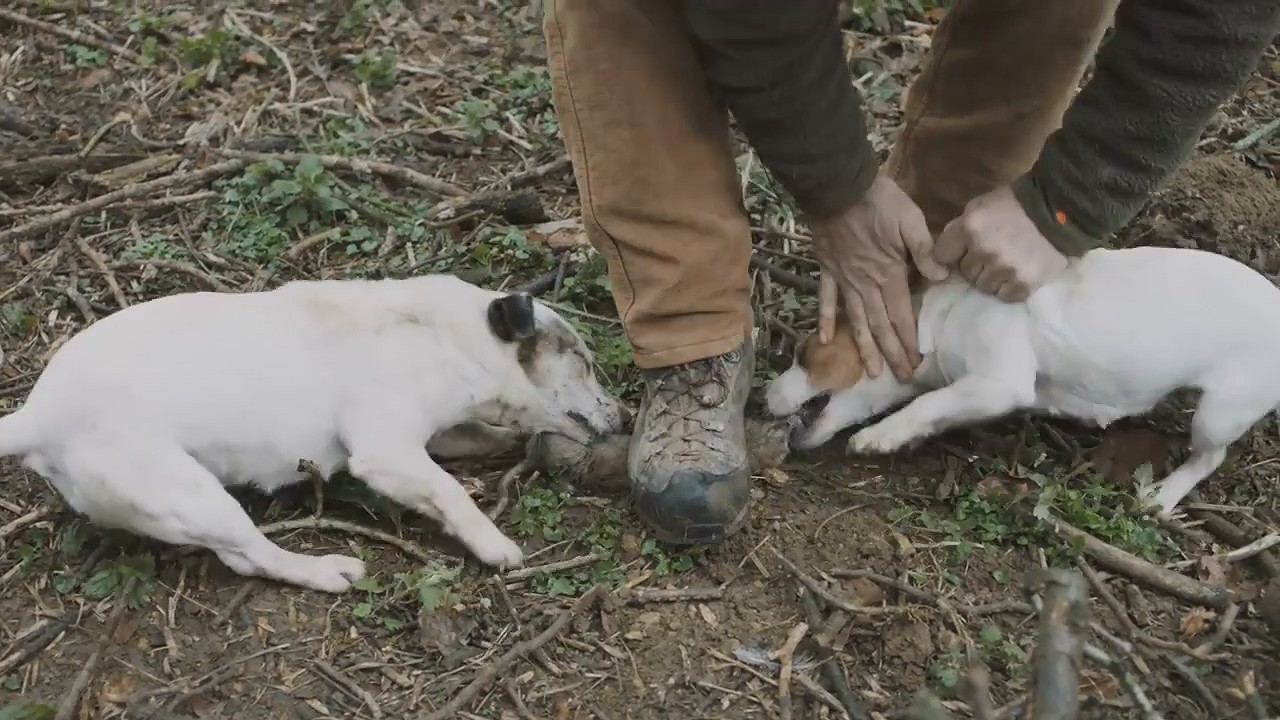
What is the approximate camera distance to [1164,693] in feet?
8.41

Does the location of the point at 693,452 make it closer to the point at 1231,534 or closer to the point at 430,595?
the point at 430,595

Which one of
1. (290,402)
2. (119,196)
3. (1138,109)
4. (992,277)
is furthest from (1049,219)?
(119,196)

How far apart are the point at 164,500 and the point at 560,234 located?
1.78 metres

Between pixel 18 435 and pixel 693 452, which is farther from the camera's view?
pixel 693 452

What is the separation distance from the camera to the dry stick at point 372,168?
4.26m

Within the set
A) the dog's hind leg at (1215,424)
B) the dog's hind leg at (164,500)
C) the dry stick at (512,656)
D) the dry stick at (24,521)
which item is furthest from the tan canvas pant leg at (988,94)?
the dry stick at (24,521)

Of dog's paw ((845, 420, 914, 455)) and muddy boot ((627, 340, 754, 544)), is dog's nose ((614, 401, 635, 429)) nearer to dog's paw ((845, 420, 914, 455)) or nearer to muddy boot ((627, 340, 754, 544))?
muddy boot ((627, 340, 754, 544))

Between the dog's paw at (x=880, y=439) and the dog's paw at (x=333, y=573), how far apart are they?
132 cm

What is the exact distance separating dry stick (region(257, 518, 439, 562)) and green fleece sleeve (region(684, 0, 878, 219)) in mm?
1284

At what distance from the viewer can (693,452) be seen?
2.92m

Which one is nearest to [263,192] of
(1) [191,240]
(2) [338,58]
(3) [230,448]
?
(1) [191,240]

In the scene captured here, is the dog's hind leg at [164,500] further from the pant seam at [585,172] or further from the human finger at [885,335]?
the human finger at [885,335]

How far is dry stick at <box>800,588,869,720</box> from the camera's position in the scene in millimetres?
2512

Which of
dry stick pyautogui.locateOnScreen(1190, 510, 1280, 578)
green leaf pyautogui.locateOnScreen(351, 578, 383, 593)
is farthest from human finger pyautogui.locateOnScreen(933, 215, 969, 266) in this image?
green leaf pyautogui.locateOnScreen(351, 578, 383, 593)
